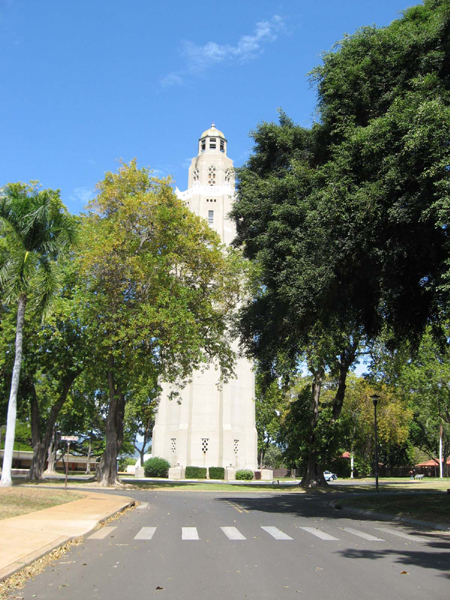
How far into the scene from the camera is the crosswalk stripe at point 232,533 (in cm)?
1114

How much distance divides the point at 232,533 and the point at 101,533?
2.84 m

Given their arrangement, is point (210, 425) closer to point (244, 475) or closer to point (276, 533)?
point (244, 475)

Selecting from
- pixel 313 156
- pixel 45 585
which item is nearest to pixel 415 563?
pixel 45 585

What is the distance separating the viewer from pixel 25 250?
78.0 ft

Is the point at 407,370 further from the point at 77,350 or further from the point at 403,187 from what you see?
the point at 403,187

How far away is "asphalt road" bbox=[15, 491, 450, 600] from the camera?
21.3ft

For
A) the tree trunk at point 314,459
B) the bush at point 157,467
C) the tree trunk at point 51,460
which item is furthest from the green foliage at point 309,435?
the tree trunk at point 51,460

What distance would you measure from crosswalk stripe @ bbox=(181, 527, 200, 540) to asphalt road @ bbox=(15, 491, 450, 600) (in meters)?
0.02

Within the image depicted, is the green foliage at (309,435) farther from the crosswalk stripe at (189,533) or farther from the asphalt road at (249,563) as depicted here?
the crosswalk stripe at (189,533)

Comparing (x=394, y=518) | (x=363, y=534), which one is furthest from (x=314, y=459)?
(x=363, y=534)

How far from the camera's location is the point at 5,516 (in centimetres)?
1312

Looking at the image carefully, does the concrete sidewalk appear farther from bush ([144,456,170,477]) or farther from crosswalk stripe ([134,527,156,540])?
bush ([144,456,170,477])

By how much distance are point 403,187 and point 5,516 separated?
13377mm

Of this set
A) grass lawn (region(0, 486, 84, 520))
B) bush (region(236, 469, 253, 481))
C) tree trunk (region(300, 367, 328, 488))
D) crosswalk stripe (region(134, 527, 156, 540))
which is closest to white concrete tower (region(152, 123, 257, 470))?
bush (region(236, 469, 253, 481))
